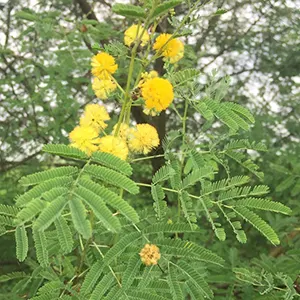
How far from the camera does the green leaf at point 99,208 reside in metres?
1.09

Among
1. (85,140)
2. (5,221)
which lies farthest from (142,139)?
(5,221)

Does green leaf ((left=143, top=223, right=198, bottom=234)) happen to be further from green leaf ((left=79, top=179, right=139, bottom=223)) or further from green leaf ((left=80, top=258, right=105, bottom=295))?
green leaf ((left=79, top=179, right=139, bottom=223))

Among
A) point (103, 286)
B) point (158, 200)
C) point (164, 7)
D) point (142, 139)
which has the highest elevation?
point (164, 7)

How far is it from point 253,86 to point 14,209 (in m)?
3.47

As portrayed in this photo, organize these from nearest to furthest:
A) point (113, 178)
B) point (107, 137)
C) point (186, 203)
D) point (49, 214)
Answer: point (49, 214) → point (113, 178) → point (107, 137) → point (186, 203)

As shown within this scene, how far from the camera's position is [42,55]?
426 centimetres

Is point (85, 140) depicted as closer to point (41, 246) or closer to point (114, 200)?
point (114, 200)

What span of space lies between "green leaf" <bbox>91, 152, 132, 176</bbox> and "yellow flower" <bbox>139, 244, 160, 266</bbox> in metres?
0.27

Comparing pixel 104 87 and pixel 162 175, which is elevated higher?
pixel 104 87

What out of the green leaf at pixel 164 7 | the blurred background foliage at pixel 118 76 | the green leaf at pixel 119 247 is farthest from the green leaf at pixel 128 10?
the blurred background foliage at pixel 118 76

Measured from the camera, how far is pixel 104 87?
1471mm

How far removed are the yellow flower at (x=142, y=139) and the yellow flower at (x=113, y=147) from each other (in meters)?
0.10

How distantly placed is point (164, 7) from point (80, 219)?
0.57 meters

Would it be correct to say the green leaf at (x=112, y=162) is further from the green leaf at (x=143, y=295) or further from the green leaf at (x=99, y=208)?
Result: the green leaf at (x=143, y=295)
